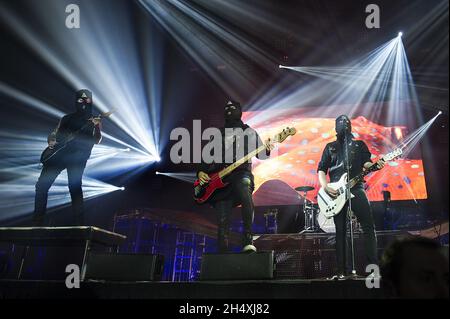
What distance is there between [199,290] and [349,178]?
86.9 inches

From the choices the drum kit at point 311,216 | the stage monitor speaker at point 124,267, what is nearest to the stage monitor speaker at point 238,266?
the stage monitor speaker at point 124,267

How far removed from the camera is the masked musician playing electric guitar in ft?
13.8

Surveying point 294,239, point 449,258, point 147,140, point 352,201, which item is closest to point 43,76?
point 147,140

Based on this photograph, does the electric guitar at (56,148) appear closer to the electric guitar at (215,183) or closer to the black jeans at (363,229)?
the electric guitar at (215,183)

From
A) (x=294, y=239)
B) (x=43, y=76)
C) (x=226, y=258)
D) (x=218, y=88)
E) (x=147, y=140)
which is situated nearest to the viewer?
(x=226, y=258)

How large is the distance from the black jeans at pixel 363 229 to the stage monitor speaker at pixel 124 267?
6.64 feet

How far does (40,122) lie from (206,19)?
4328mm

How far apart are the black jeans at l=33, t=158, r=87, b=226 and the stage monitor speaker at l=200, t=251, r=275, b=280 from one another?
2.25 m

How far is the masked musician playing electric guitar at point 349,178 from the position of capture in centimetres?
420

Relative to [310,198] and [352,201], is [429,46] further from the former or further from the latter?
[352,201]

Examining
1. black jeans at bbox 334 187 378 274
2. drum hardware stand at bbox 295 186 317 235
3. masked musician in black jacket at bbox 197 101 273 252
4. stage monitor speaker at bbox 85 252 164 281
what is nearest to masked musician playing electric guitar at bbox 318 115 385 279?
black jeans at bbox 334 187 378 274

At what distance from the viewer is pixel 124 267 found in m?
3.98

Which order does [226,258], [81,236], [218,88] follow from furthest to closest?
[218,88] < [81,236] < [226,258]

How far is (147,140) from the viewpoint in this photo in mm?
9438
